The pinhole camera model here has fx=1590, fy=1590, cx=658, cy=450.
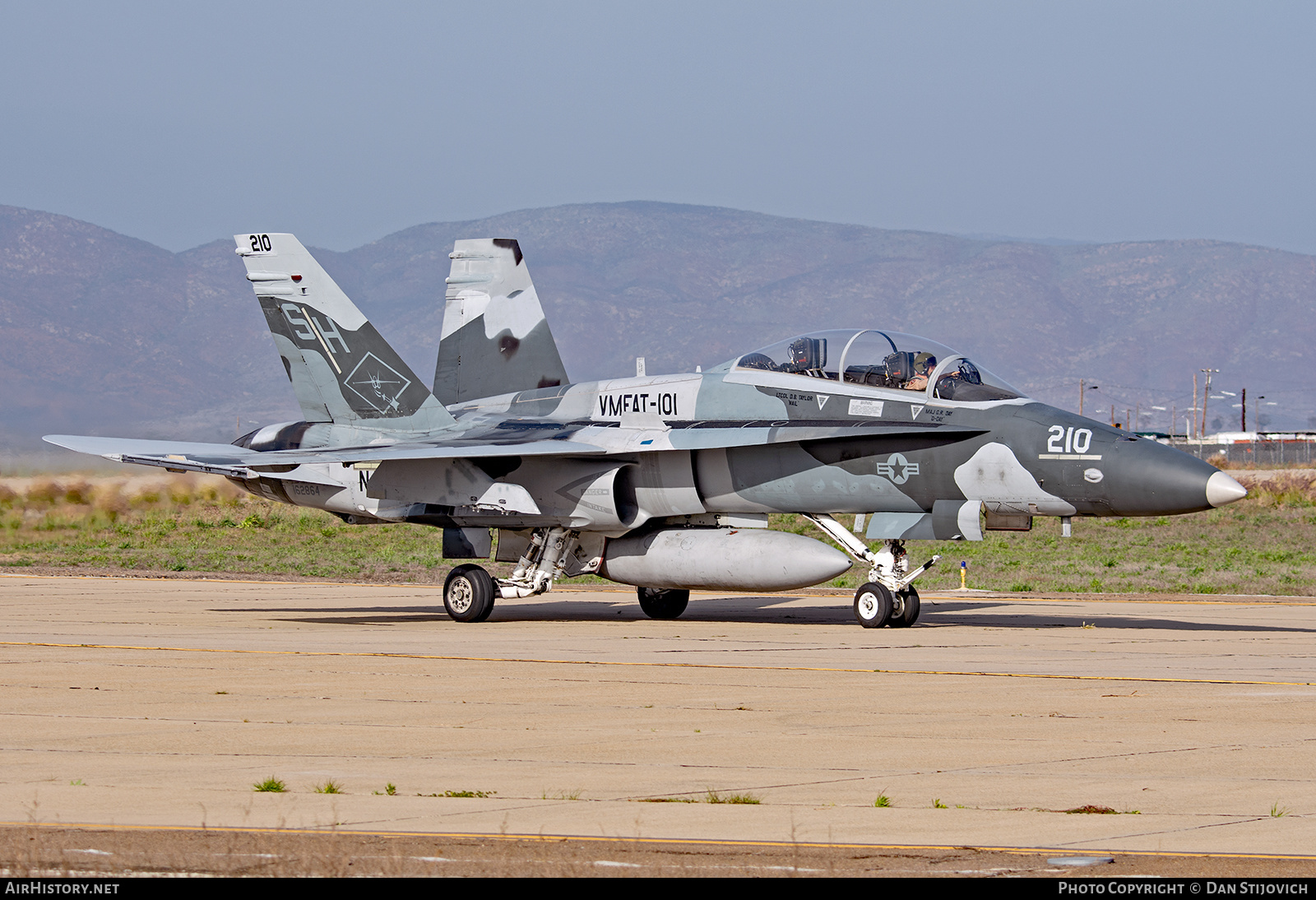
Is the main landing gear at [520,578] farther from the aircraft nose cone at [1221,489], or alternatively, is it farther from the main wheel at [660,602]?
the aircraft nose cone at [1221,489]

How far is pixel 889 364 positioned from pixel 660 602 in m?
4.79

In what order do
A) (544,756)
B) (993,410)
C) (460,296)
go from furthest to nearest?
(460,296), (993,410), (544,756)

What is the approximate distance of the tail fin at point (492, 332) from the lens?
865 inches

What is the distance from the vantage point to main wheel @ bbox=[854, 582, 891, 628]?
17.3 m

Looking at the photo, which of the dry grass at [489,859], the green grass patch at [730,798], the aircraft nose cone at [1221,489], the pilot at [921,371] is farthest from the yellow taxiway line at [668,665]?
the dry grass at [489,859]

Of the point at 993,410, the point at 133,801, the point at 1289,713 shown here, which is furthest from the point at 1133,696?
the point at 133,801

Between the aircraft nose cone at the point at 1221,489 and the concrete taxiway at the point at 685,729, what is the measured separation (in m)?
1.43

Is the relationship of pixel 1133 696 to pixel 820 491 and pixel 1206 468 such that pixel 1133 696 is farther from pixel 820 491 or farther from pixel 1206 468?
pixel 820 491

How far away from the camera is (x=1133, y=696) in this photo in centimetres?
1145

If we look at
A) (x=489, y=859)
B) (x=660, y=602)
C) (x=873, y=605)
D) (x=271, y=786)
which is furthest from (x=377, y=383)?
(x=489, y=859)

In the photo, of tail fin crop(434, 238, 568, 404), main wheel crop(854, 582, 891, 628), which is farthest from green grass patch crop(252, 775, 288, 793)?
tail fin crop(434, 238, 568, 404)
